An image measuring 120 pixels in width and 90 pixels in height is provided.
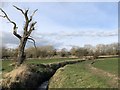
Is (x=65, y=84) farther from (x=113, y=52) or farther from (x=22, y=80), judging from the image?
(x=113, y=52)

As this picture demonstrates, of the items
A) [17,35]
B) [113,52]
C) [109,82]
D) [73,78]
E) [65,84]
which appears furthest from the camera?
[113,52]

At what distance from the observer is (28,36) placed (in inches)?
2032

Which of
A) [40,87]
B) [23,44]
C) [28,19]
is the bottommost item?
[40,87]

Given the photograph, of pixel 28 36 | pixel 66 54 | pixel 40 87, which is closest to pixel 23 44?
pixel 28 36

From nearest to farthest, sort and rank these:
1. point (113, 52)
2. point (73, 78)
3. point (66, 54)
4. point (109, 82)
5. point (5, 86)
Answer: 1. point (5, 86)
2. point (109, 82)
3. point (73, 78)
4. point (66, 54)
5. point (113, 52)

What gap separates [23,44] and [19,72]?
17775 millimetres

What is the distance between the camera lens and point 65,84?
33.8 meters

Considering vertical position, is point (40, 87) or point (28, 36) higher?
point (28, 36)

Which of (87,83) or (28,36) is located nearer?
(87,83)

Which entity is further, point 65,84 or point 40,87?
point 40,87

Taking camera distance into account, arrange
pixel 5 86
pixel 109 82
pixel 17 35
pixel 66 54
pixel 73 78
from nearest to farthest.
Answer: pixel 5 86 < pixel 109 82 < pixel 73 78 < pixel 17 35 < pixel 66 54

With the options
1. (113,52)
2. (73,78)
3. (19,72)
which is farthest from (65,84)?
(113,52)

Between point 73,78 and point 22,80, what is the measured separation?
7602mm

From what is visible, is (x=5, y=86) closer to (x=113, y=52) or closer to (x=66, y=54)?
(x=66, y=54)
